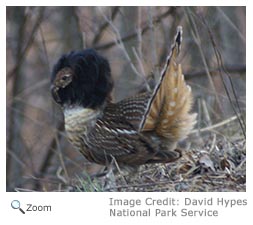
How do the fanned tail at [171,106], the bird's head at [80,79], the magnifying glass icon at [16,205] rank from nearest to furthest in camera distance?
the magnifying glass icon at [16,205] → the fanned tail at [171,106] → the bird's head at [80,79]

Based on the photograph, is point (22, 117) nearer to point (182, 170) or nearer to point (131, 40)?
point (131, 40)

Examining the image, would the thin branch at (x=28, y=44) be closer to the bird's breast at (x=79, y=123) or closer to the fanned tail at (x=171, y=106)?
the bird's breast at (x=79, y=123)

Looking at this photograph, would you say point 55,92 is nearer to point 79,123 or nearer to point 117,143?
point 79,123

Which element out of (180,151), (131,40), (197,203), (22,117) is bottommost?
(197,203)

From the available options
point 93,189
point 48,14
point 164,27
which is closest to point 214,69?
point 164,27

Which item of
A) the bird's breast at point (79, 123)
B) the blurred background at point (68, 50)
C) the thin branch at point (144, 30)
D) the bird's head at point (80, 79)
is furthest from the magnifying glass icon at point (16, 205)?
the thin branch at point (144, 30)

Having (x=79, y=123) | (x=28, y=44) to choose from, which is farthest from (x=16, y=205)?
(x=28, y=44)

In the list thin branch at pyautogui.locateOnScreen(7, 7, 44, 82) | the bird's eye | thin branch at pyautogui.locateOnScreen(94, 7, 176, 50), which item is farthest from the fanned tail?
thin branch at pyautogui.locateOnScreen(7, 7, 44, 82)
